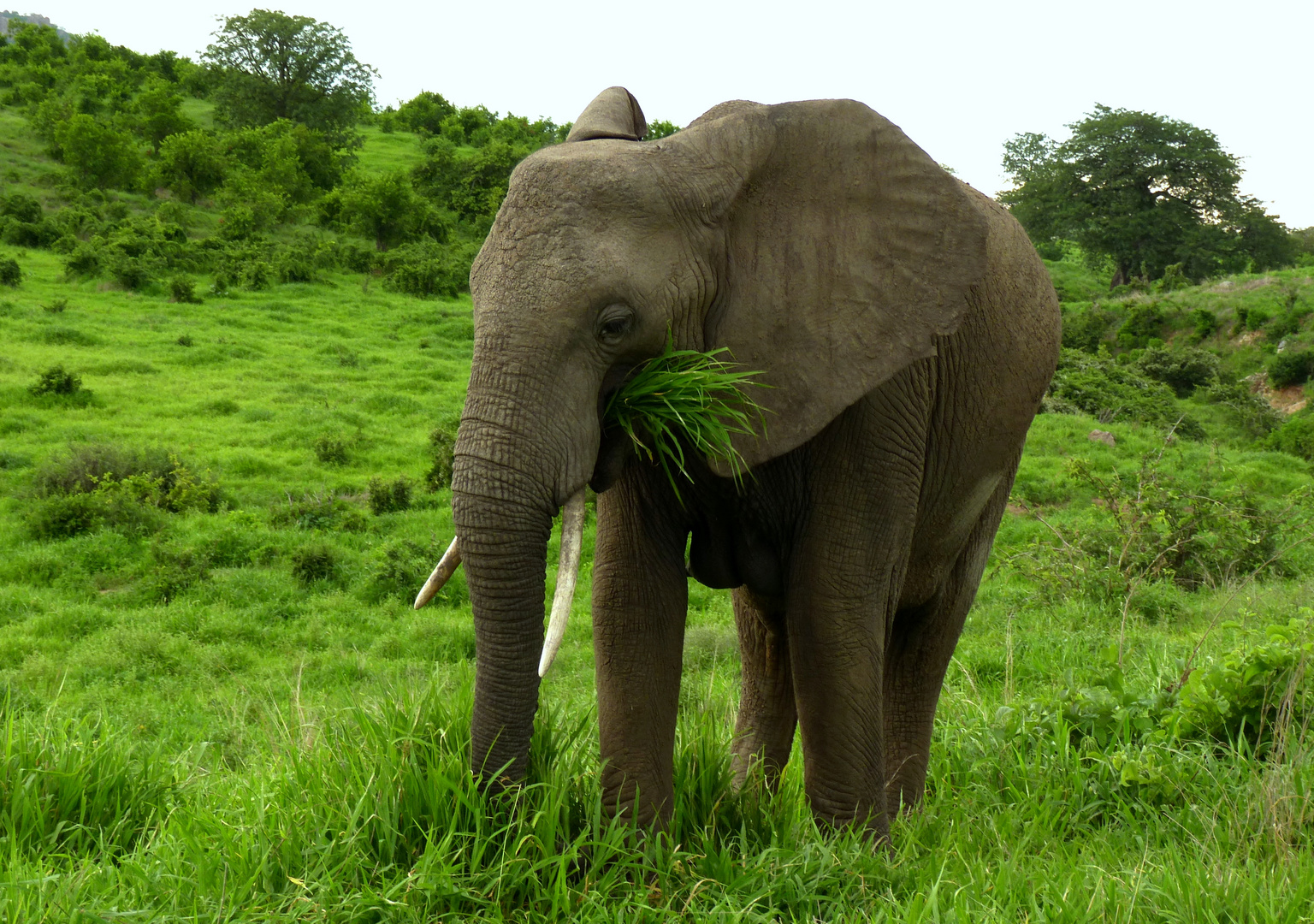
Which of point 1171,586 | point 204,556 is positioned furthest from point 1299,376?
point 204,556

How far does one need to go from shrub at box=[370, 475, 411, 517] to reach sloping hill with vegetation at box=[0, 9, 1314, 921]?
5 centimetres

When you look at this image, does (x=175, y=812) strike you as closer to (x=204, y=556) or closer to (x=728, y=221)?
(x=728, y=221)

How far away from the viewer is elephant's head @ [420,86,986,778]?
2797 millimetres

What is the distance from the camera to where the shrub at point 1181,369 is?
24.4 metres

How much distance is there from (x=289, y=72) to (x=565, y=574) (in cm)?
5412

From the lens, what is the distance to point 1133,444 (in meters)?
18.8

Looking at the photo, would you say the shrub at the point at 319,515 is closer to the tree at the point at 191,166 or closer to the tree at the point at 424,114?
the tree at the point at 191,166

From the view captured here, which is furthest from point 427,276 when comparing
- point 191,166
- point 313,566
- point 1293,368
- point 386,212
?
point 1293,368

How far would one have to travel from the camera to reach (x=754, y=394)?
125 inches

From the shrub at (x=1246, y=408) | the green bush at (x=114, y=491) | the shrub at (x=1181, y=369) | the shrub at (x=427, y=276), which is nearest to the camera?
the green bush at (x=114, y=491)

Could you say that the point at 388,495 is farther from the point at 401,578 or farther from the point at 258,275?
the point at 258,275

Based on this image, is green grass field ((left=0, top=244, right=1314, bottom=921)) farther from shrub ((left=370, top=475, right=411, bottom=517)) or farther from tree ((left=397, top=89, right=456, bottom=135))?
tree ((left=397, top=89, right=456, bottom=135))

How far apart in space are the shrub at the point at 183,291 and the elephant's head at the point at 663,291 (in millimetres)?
24150

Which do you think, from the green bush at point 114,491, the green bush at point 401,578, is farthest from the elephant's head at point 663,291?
the green bush at point 114,491
